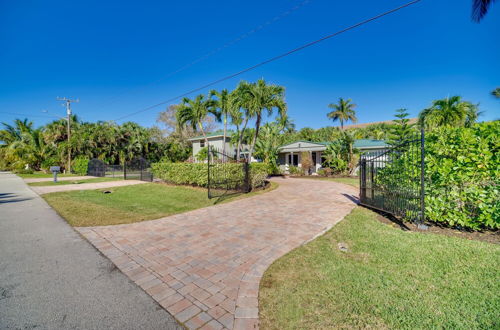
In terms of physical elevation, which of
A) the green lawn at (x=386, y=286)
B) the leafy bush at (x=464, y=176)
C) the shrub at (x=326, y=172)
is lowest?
the green lawn at (x=386, y=286)

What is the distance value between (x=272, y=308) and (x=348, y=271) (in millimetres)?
1382

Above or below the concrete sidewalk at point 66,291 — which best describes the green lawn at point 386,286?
above

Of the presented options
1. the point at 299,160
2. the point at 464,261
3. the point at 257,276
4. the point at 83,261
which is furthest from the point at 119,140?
the point at 464,261

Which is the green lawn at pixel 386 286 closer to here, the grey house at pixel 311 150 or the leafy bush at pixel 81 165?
the grey house at pixel 311 150

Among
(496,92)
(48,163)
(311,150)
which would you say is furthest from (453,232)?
(48,163)

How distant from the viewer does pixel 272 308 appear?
97.7 inches

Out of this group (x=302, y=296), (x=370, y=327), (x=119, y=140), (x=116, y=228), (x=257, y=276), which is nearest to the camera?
(x=370, y=327)

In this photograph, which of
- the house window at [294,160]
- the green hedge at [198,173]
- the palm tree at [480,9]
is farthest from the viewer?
the house window at [294,160]

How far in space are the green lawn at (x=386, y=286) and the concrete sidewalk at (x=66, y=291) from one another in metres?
1.37

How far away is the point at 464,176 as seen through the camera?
4.41 meters

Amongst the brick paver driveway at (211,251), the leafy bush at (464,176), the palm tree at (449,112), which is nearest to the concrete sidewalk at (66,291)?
the brick paver driveway at (211,251)

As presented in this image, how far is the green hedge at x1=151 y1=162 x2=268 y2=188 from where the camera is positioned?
34.8 ft

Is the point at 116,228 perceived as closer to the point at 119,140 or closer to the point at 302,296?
the point at 302,296

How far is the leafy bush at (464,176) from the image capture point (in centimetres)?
421
